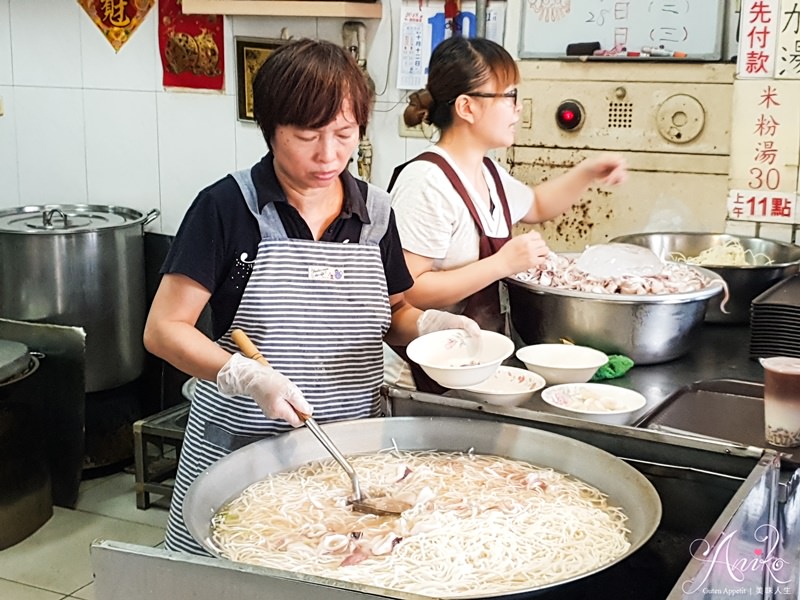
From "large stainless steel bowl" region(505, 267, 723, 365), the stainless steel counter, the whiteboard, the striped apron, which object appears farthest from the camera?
the whiteboard

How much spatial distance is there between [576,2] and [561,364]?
1.61 m

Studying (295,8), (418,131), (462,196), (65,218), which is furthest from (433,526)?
(65,218)

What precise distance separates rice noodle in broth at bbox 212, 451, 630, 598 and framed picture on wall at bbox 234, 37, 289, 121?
2554mm

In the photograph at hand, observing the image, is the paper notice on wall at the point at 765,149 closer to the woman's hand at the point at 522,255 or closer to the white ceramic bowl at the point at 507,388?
the woman's hand at the point at 522,255

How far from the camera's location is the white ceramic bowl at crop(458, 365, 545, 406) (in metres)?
2.05

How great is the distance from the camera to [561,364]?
2.29m

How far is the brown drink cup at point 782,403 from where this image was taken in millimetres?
1831

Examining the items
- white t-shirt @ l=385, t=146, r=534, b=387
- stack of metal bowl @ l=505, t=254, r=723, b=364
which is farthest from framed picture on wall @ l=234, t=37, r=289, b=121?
stack of metal bowl @ l=505, t=254, r=723, b=364

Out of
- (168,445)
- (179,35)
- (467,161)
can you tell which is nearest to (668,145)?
(467,161)

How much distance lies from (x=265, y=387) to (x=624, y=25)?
2.18m

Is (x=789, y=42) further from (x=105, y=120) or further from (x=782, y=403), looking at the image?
(x=105, y=120)

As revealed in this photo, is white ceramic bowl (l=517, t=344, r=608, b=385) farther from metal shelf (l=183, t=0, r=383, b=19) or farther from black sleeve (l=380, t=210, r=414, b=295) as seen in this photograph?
metal shelf (l=183, t=0, r=383, b=19)

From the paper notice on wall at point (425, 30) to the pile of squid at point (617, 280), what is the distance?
4.24 feet

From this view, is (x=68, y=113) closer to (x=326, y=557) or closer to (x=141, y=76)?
(x=141, y=76)
